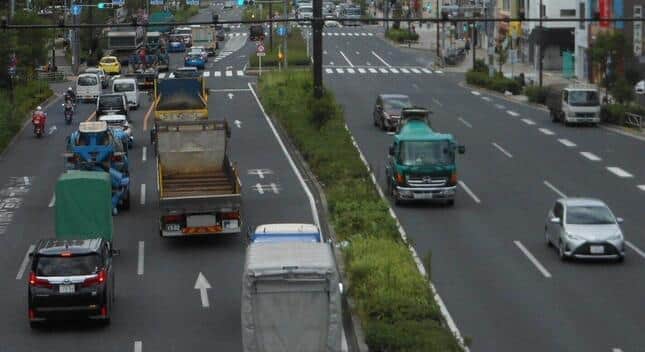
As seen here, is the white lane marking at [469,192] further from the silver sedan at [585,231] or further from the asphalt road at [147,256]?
the silver sedan at [585,231]

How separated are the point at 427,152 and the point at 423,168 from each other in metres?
0.79

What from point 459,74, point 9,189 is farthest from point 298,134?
point 459,74

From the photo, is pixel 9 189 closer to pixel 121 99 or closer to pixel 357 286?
pixel 121 99

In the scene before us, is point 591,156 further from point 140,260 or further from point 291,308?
point 291,308

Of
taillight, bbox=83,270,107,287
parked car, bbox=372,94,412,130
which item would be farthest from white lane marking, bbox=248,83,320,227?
taillight, bbox=83,270,107,287

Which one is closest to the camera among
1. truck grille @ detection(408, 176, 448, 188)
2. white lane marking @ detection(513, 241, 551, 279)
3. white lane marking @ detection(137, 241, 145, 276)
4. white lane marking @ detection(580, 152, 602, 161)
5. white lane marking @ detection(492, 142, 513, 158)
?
white lane marking @ detection(513, 241, 551, 279)

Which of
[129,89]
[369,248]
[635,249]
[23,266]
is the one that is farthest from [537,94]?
[369,248]

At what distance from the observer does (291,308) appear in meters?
19.9

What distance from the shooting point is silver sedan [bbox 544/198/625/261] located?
31047mm

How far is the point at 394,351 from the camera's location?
20.2 m

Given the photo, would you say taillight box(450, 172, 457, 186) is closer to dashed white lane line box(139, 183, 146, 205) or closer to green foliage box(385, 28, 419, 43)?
dashed white lane line box(139, 183, 146, 205)

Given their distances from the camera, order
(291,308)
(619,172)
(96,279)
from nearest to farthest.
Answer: (291,308)
(96,279)
(619,172)

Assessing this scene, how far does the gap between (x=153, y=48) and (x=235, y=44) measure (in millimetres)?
37056

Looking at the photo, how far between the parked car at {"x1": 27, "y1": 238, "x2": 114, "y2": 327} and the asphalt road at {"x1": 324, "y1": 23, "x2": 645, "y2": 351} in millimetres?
6472
